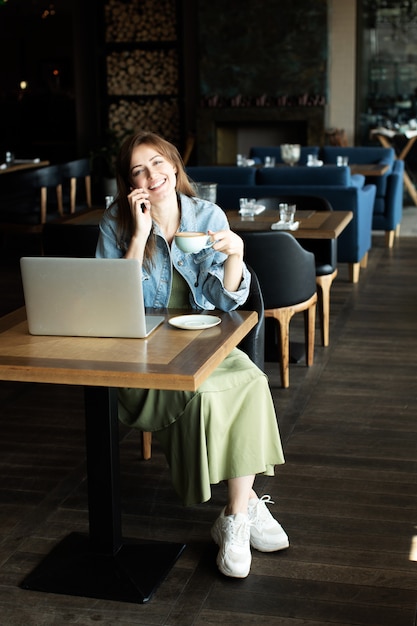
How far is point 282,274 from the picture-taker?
4.40m

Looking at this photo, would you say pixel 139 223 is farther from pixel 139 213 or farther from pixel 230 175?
pixel 230 175

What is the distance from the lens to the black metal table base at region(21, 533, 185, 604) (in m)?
2.67

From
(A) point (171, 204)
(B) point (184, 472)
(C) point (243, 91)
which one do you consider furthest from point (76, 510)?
(C) point (243, 91)

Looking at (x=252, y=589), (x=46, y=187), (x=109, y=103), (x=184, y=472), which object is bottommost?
(x=252, y=589)

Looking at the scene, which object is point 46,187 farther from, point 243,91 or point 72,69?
point 72,69

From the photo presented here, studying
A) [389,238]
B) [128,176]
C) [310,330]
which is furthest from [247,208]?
[389,238]

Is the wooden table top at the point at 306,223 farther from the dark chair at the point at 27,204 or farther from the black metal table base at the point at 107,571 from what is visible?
the dark chair at the point at 27,204

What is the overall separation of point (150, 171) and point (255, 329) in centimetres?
74

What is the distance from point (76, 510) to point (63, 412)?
3.56ft

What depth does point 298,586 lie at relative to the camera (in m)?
2.69

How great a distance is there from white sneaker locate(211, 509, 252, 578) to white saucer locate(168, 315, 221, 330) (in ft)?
1.91

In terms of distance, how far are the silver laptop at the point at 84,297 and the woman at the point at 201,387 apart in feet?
1.06

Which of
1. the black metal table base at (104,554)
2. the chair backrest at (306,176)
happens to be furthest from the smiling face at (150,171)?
the chair backrest at (306,176)

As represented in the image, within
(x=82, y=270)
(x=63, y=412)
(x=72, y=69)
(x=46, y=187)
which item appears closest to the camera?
(x=82, y=270)
